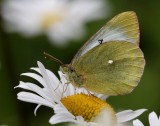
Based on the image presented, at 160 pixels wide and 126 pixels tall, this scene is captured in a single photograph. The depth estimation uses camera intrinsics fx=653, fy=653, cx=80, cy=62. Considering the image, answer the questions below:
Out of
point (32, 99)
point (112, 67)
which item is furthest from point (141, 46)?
point (32, 99)

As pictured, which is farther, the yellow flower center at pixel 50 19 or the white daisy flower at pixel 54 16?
the yellow flower center at pixel 50 19

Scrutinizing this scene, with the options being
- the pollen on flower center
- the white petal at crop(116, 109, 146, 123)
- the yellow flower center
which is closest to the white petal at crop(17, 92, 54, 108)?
the pollen on flower center

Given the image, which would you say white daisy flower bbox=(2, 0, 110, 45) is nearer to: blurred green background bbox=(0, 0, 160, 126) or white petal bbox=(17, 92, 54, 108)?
blurred green background bbox=(0, 0, 160, 126)

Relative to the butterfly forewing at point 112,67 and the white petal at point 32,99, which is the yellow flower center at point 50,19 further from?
the white petal at point 32,99

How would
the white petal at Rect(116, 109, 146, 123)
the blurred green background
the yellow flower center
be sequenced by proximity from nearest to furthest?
the white petal at Rect(116, 109, 146, 123)
the blurred green background
the yellow flower center

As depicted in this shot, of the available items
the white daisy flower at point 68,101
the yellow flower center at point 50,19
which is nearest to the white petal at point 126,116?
the white daisy flower at point 68,101

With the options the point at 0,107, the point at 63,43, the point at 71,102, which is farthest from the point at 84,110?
the point at 63,43

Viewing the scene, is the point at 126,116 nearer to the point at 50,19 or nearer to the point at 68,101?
the point at 68,101

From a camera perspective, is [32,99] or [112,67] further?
[112,67]
